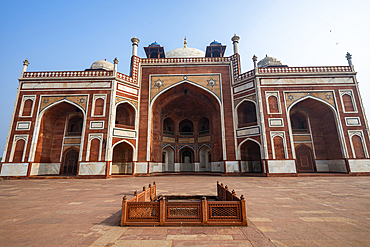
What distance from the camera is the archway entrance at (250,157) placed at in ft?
48.7

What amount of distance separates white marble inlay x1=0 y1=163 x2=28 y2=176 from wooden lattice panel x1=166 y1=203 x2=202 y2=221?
1495cm

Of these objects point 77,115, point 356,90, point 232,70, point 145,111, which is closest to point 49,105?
point 77,115

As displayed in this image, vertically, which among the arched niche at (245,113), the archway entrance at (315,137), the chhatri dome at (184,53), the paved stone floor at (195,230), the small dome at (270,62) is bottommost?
the paved stone floor at (195,230)

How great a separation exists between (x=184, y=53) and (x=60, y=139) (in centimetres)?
1577

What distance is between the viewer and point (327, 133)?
14.9 m

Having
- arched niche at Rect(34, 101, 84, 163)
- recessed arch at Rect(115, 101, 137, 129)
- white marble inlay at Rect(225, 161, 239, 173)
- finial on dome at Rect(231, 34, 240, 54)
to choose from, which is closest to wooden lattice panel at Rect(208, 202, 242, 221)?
white marble inlay at Rect(225, 161, 239, 173)

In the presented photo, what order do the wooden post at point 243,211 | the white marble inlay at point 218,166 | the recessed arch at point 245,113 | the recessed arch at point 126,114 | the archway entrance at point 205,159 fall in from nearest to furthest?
the wooden post at point 243,211, the recessed arch at point 245,113, the white marble inlay at point 218,166, the recessed arch at point 126,114, the archway entrance at point 205,159

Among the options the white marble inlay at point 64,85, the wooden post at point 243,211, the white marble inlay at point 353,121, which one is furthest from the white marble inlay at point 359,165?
the white marble inlay at point 64,85

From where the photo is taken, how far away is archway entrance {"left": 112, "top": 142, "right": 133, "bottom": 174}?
51.2 feet

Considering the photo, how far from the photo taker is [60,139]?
1584 cm

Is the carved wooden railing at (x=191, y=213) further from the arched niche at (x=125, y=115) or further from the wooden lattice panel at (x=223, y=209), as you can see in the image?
the arched niche at (x=125, y=115)

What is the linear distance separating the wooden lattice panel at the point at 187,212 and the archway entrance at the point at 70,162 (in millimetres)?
15446

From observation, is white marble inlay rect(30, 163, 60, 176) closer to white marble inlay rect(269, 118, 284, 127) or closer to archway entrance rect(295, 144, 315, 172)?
white marble inlay rect(269, 118, 284, 127)

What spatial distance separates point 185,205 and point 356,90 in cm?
1710
